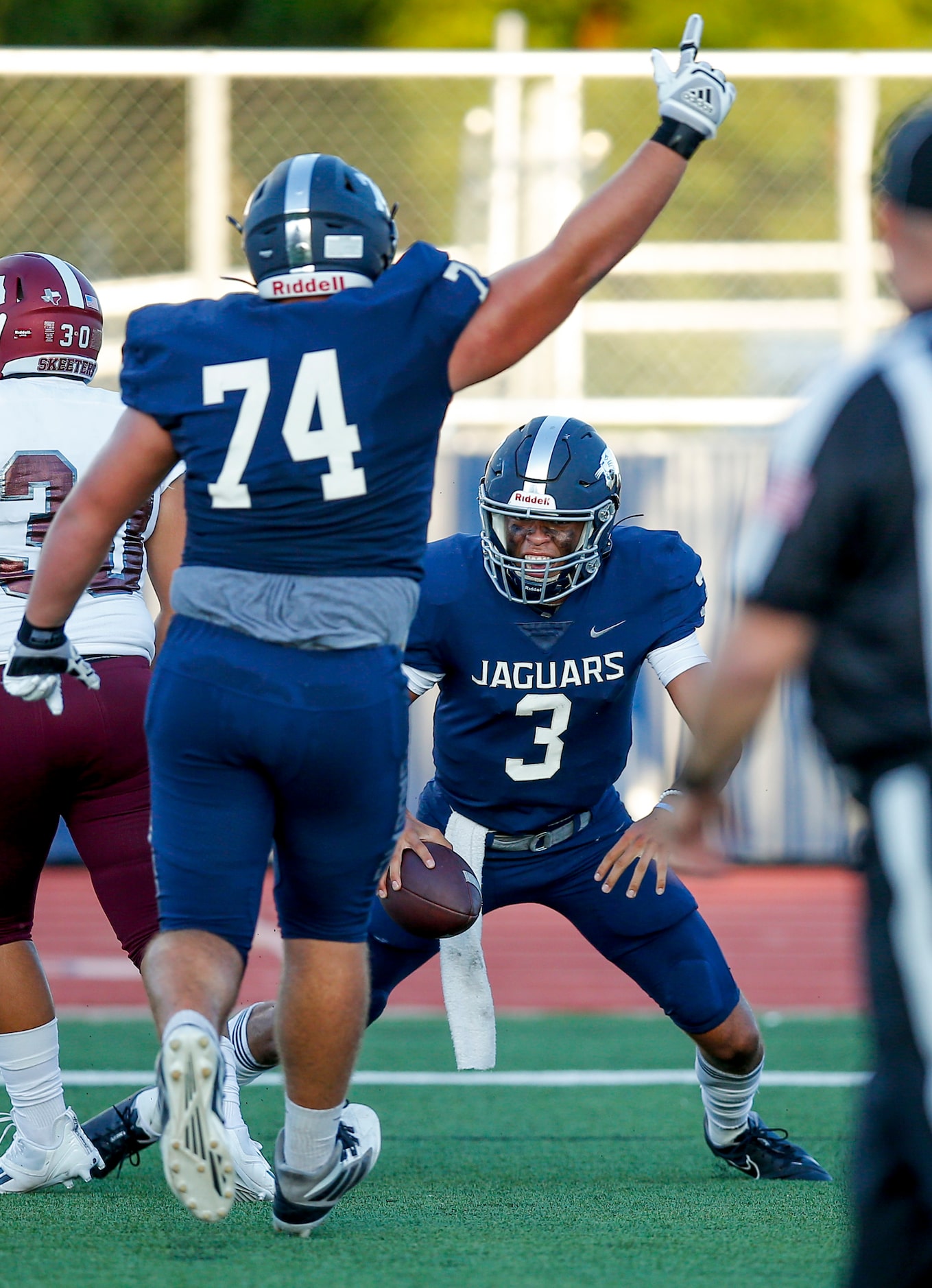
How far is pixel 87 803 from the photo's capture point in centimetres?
364

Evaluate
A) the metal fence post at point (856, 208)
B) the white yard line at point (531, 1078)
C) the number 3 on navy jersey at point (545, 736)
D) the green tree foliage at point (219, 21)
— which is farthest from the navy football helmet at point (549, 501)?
the green tree foliage at point (219, 21)

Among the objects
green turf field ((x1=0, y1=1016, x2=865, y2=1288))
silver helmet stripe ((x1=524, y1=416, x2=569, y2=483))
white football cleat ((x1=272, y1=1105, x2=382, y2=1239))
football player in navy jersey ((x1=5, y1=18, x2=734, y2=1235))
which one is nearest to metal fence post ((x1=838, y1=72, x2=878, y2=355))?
green turf field ((x1=0, y1=1016, x2=865, y2=1288))

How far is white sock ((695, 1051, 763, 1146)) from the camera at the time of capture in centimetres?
398

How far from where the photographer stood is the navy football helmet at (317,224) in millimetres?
2916

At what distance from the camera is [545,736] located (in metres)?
4.05

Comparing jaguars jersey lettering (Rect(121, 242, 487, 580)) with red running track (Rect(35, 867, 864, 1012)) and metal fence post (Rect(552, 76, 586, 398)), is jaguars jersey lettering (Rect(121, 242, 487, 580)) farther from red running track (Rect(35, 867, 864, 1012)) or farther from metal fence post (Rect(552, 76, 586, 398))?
metal fence post (Rect(552, 76, 586, 398))

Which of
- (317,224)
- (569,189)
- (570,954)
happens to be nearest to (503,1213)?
(317,224)

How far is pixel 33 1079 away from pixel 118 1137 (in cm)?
27

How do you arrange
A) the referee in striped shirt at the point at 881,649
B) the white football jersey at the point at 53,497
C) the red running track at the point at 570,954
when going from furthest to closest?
the red running track at the point at 570,954, the white football jersey at the point at 53,497, the referee in striped shirt at the point at 881,649

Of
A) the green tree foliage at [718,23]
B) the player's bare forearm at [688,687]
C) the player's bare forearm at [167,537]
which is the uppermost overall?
the green tree foliage at [718,23]

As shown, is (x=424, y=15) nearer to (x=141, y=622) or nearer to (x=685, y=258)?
(x=685, y=258)

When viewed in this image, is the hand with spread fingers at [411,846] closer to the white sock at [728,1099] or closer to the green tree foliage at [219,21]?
the white sock at [728,1099]

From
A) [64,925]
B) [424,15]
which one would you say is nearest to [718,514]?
[64,925]

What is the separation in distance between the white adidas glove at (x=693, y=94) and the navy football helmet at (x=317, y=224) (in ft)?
1.76
